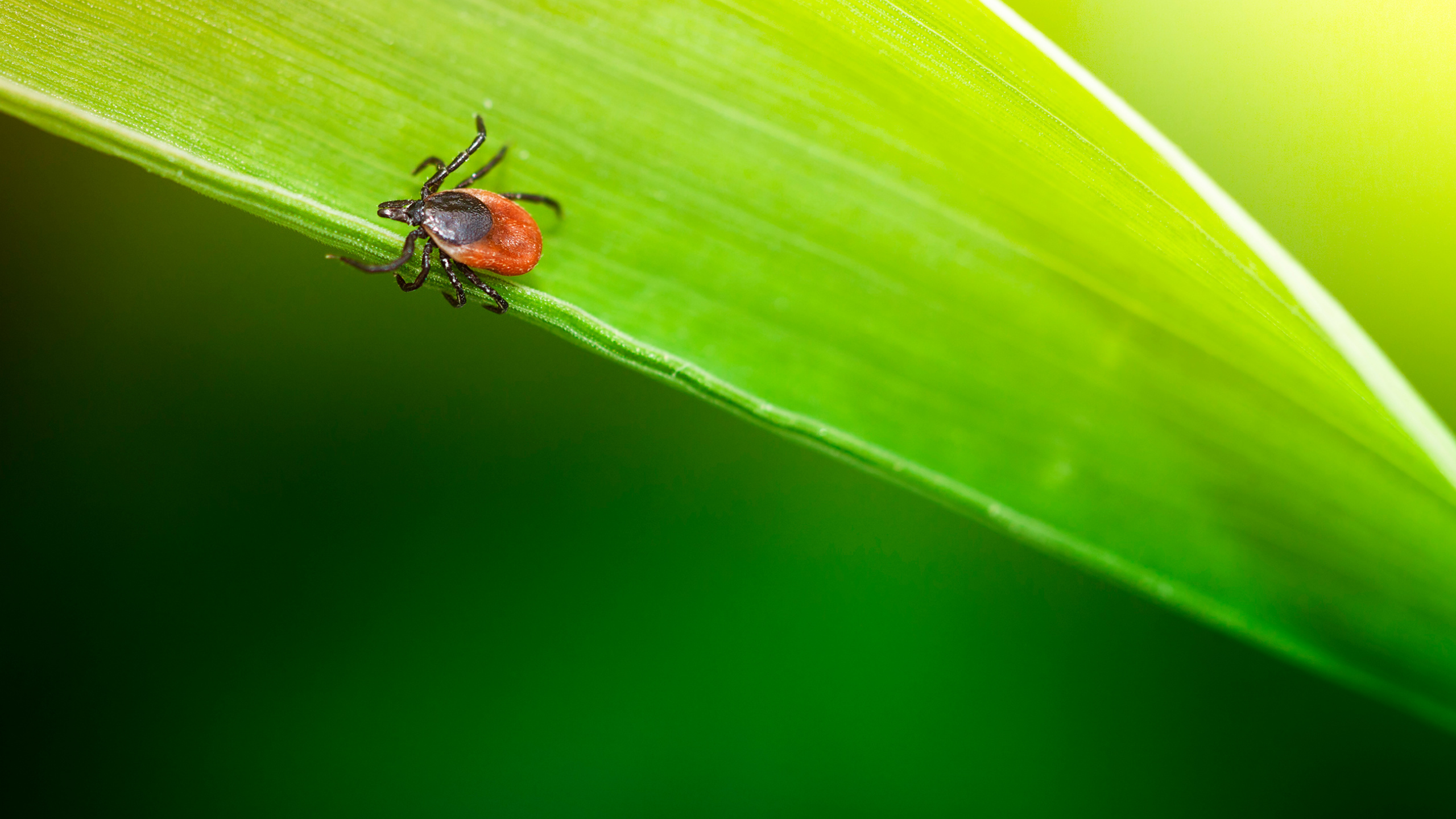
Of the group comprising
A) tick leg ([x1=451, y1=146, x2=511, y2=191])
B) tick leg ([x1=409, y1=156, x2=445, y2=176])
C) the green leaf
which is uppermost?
tick leg ([x1=451, y1=146, x2=511, y2=191])

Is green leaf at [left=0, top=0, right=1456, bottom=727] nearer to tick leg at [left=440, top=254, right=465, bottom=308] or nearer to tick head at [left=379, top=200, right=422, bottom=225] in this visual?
tick head at [left=379, top=200, right=422, bottom=225]

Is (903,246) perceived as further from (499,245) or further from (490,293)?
(499,245)

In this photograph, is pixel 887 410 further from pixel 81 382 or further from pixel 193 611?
pixel 81 382

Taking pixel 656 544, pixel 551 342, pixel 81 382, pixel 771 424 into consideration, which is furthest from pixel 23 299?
pixel 771 424

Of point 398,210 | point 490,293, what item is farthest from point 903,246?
point 398,210

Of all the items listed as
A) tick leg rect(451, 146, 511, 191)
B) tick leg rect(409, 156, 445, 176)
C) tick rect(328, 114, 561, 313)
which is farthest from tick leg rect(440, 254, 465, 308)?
tick leg rect(409, 156, 445, 176)

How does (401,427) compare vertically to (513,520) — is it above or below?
above
